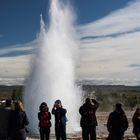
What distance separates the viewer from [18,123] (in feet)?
45.8

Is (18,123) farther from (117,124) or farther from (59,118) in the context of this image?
(59,118)

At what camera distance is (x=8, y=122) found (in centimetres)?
1425

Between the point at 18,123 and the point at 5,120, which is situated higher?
the point at 5,120

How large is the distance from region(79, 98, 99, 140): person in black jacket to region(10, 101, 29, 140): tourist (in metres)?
3.41

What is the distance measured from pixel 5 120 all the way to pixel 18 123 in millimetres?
569

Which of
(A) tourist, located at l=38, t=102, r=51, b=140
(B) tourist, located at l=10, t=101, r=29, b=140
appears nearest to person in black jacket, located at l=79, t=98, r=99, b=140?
(A) tourist, located at l=38, t=102, r=51, b=140

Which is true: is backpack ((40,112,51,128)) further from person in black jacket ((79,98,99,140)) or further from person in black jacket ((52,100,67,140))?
person in black jacket ((79,98,99,140))

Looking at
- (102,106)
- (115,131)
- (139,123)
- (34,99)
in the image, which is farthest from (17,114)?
(102,106)

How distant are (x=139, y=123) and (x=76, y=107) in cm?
1573

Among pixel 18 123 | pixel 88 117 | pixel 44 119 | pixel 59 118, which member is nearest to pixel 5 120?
pixel 18 123

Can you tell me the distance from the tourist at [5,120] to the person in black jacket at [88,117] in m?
3.47

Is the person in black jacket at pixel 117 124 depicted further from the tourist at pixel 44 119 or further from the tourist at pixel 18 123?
the tourist at pixel 44 119

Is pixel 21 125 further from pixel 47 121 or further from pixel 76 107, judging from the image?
pixel 76 107

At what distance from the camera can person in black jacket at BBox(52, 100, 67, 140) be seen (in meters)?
18.7
